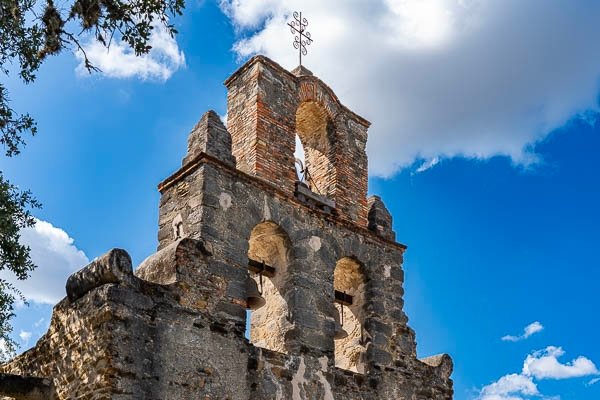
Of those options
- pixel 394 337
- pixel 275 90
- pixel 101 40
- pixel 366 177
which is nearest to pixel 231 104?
pixel 275 90

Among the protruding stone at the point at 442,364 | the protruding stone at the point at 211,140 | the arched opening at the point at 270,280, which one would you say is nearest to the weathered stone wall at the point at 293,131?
the protruding stone at the point at 211,140

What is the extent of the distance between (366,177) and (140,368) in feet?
14.7

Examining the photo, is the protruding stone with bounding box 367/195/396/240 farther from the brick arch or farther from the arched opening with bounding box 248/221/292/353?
the arched opening with bounding box 248/221/292/353

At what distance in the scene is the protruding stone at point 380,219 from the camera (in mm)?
10039

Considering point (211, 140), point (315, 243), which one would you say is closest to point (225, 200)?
point (211, 140)

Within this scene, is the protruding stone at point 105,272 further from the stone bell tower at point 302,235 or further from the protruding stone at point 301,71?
the protruding stone at point 301,71

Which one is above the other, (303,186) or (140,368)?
(303,186)

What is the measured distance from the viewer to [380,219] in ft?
33.2

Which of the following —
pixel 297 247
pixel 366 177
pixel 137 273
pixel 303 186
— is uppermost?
pixel 366 177

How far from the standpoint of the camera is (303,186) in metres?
9.33

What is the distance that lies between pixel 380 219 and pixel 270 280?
192cm

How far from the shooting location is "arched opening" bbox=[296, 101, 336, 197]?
1008 centimetres

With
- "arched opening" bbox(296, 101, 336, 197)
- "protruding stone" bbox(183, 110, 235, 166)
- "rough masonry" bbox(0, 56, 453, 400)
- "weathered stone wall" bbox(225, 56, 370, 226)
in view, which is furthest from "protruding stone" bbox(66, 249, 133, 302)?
"arched opening" bbox(296, 101, 336, 197)

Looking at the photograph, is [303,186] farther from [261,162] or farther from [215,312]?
[215,312]
